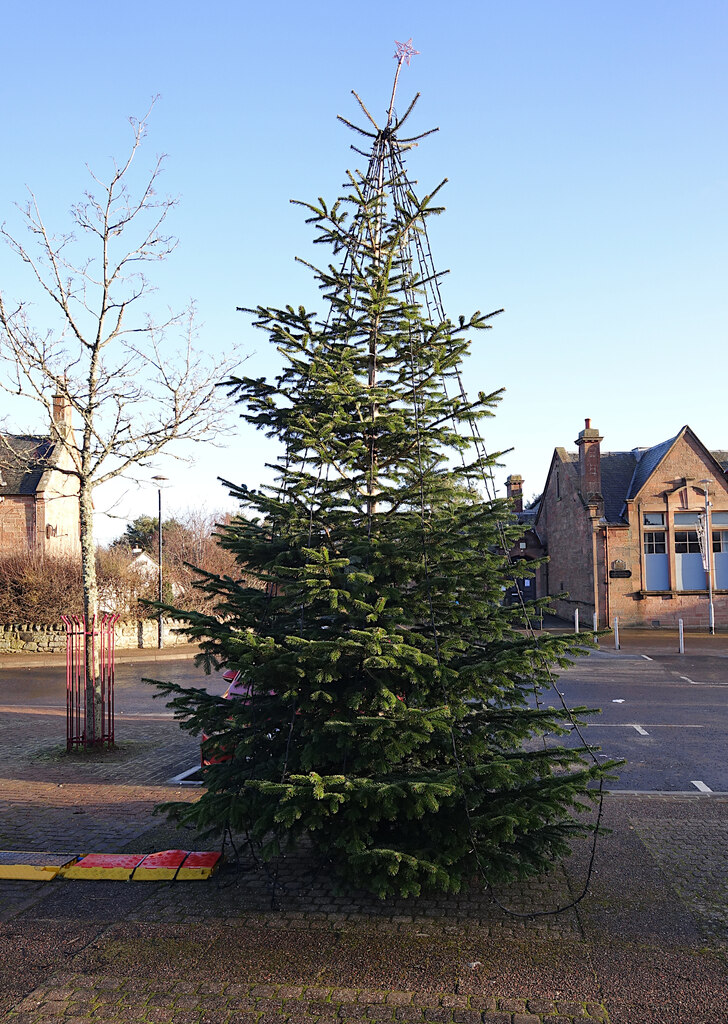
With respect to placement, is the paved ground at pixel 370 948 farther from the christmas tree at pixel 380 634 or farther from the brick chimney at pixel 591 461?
the brick chimney at pixel 591 461

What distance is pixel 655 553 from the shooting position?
3462 cm

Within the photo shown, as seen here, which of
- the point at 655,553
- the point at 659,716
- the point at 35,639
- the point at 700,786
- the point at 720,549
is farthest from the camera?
the point at 720,549

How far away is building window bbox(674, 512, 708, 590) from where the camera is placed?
34.4 m

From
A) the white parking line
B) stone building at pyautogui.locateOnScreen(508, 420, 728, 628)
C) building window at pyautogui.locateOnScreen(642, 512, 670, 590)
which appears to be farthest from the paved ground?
building window at pyautogui.locateOnScreen(642, 512, 670, 590)

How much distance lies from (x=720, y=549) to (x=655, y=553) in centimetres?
301

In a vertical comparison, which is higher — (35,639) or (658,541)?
(658,541)

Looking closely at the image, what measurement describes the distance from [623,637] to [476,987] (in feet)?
95.0

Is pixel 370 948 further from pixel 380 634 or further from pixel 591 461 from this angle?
pixel 591 461

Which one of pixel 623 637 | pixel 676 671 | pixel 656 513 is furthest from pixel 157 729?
pixel 656 513

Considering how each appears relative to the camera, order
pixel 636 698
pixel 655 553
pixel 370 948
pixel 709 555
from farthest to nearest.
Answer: pixel 655 553
pixel 709 555
pixel 636 698
pixel 370 948

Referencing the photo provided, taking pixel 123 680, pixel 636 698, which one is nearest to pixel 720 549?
pixel 636 698

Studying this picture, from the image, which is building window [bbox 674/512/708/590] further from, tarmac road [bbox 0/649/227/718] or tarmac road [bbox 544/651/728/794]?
tarmac road [bbox 0/649/227/718]

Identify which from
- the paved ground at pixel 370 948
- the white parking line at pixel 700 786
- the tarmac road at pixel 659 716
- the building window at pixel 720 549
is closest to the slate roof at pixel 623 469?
the building window at pixel 720 549

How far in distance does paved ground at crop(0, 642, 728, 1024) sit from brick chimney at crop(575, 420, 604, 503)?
28787 mm
